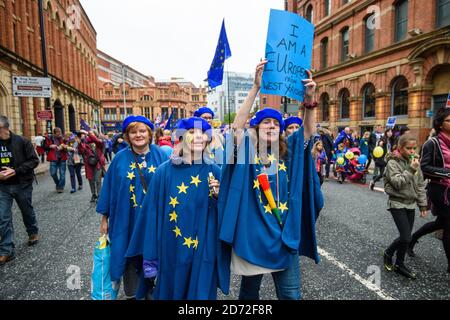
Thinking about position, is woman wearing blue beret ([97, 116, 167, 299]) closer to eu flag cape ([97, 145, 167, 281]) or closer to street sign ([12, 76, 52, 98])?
eu flag cape ([97, 145, 167, 281])

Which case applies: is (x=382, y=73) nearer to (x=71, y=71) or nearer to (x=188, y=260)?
(x=188, y=260)

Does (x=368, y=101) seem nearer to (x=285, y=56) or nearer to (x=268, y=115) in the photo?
(x=285, y=56)

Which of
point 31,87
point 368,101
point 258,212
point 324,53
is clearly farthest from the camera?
point 324,53

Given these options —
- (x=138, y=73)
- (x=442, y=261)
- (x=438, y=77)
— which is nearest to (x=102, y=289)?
(x=442, y=261)

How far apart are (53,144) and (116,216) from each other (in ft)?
24.8

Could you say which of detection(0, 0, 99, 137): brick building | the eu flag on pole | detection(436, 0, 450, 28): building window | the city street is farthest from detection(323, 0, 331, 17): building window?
the city street

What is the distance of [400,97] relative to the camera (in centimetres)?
1812

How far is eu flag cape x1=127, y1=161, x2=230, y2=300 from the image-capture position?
2.15 m


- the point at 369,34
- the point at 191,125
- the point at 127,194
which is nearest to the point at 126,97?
the point at 369,34

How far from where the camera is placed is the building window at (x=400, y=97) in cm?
1770

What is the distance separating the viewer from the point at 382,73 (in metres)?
18.9

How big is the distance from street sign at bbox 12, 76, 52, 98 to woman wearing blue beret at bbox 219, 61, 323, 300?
39.3 feet

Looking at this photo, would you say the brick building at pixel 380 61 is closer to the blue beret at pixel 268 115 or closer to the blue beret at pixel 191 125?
the blue beret at pixel 268 115

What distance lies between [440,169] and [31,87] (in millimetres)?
13358
